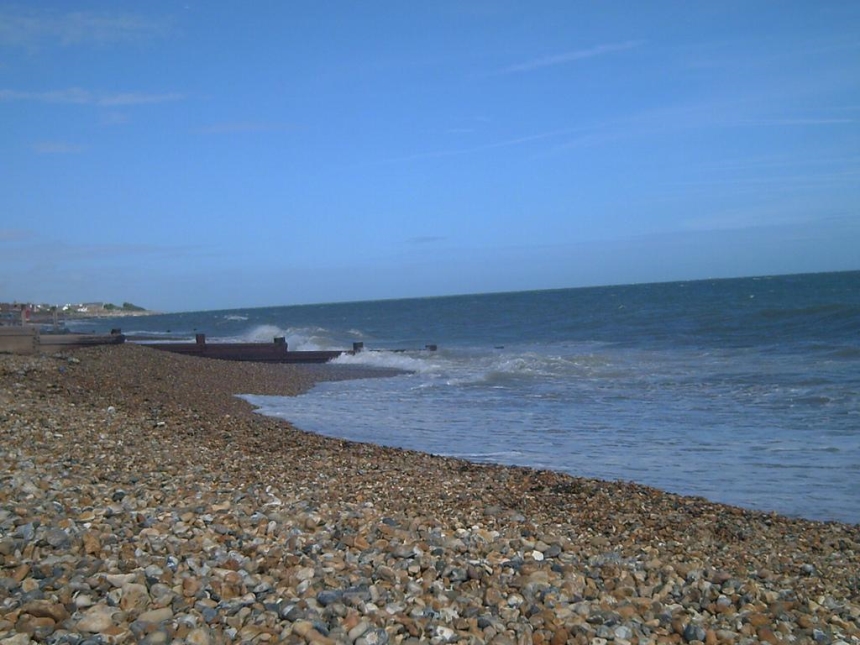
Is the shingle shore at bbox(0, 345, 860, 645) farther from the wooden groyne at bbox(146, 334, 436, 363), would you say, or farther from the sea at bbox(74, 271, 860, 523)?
the wooden groyne at bbox(146, 334, 436, 363)

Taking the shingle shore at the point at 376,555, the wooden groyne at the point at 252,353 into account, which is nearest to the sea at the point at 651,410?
the wooden groyne at the point at 252,353

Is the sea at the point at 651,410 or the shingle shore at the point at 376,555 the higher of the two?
the shingle shore at the point at 376,555

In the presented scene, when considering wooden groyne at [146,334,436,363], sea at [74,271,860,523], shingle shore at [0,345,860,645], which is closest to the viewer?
shingle shore at [0,345,860,645]

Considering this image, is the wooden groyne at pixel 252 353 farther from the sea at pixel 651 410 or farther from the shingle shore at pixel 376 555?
the shingle shore at pixel 376 555

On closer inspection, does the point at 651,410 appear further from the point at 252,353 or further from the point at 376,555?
the point at 252,353

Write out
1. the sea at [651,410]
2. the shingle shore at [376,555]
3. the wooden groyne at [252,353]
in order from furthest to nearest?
the wooden groyne at [252,353], the sea at [651,410], the shingle shore at [376,555]

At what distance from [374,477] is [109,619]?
420 centimetres

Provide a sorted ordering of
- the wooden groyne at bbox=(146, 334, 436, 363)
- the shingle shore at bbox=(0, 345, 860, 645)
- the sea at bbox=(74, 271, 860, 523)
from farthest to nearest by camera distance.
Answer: the wooden groyne at bbox=(146, 334, 436, 363) → the sea at bbox=(74, 271, 860, 523) → the shingle shore at bbox=(0, 345, 860, 645)

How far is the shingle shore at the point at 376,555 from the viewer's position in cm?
402

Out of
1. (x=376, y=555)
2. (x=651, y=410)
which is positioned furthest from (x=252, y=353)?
(x=376, y=555)

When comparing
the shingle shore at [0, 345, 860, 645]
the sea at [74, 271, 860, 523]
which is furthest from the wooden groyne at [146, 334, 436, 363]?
the shingle shore at [0, 345, 860, 645]

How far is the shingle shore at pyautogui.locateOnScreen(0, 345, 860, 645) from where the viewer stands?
13.2 feet

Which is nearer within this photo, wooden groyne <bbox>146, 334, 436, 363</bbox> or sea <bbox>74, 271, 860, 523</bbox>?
sea <bbox>74, 271, 860, 523</bbox>

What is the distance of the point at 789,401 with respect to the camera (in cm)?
1400
